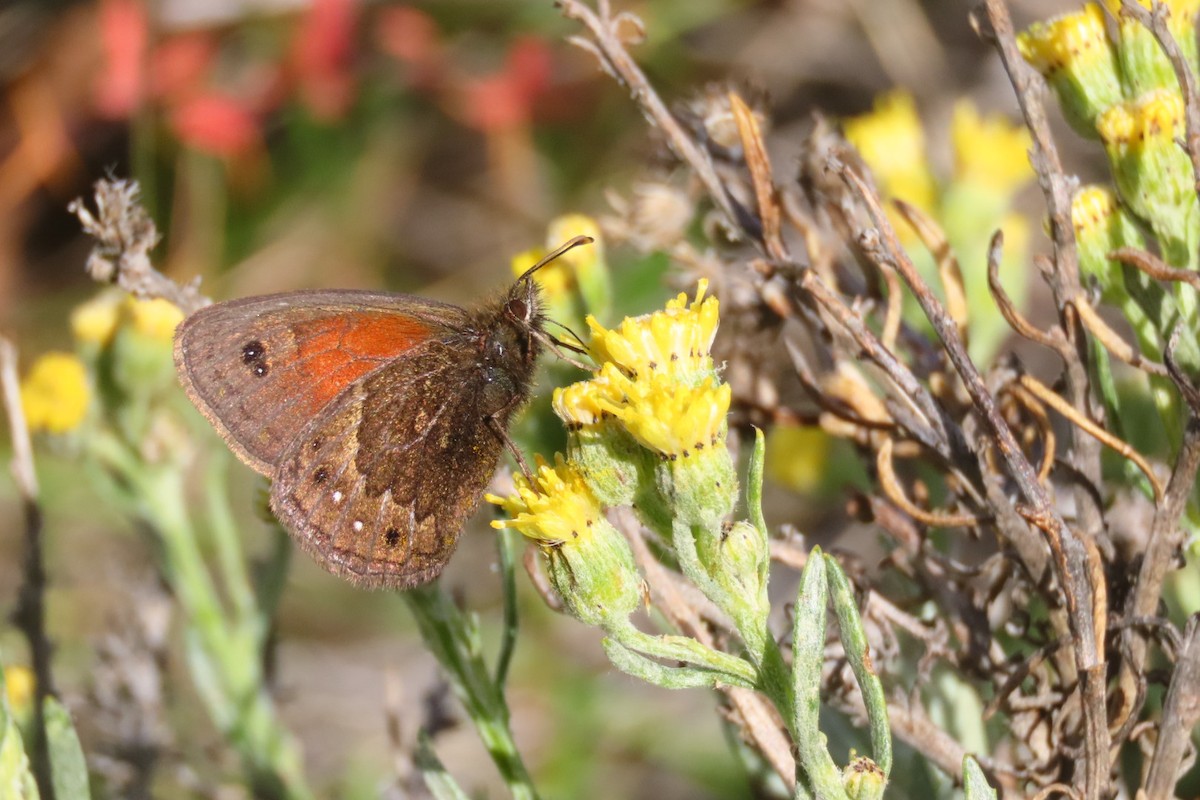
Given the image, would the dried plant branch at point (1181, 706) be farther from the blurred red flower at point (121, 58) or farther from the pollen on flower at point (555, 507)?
the blurred red flower at point (121, 58)

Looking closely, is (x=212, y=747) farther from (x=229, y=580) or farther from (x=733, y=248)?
(x=733, y=248)

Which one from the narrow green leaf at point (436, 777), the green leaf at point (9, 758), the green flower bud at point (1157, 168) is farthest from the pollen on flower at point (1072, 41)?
the green leaf at point (9, 758)

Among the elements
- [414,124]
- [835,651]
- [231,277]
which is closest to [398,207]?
[414,124]

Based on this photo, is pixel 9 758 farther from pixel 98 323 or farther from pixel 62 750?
pixel 98 323

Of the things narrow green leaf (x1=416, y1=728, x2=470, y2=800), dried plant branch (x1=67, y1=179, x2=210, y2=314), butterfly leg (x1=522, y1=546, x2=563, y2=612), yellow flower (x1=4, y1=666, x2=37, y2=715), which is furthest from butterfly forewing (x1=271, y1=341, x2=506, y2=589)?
yellow flower (x1=4, y1=666, x2=37, y2=715)

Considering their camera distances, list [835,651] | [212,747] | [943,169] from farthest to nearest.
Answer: [943,169], [212,747], [835,651]
